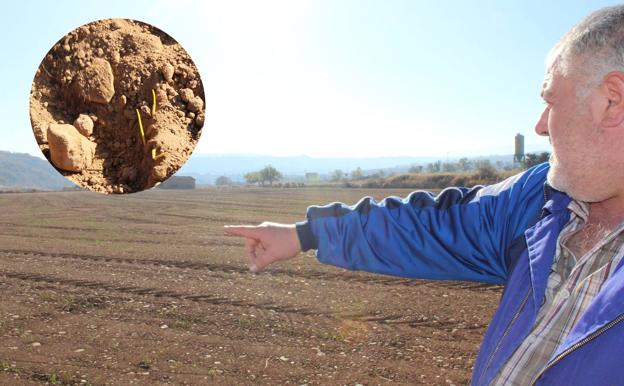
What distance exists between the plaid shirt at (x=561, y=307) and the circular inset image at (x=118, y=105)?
1579mm

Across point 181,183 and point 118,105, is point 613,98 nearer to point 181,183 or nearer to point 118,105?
point 118,105

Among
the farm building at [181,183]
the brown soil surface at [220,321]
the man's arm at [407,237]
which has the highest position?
the man's arm at [407,237]

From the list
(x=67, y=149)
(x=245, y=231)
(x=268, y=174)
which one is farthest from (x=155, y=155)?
(x=268, y=174)

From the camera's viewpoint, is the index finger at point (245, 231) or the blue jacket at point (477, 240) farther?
the index finger at point (245, 231)

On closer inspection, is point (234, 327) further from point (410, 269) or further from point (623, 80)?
point (623, 80)

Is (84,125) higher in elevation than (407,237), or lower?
higher

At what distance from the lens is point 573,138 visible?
1.50 m

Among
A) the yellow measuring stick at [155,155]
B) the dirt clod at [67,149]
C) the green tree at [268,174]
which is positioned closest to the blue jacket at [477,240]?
the yellow measuring stick at [155,155]

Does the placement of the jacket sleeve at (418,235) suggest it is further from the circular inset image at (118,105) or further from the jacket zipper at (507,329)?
the circular inset image at (118,105)

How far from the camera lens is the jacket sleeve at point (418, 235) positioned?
6.10ft

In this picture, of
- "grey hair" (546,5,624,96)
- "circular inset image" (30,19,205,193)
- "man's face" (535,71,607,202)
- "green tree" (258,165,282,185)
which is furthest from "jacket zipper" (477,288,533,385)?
"green tree" (258,165,282,185)

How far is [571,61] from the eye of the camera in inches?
57.9

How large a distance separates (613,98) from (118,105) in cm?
205

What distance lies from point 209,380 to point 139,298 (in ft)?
9.71
